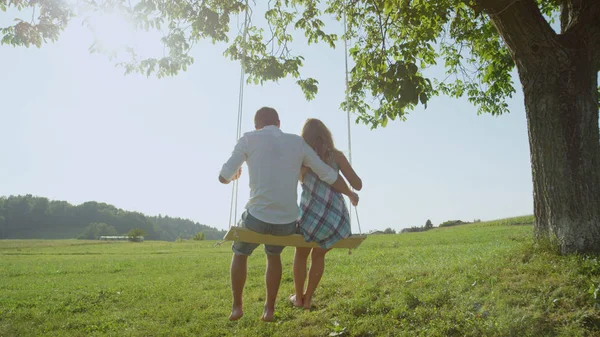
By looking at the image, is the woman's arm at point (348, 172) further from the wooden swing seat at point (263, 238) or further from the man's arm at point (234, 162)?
the man's arm at point (234, 162)

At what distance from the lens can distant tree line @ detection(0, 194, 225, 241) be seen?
13425 centimetres

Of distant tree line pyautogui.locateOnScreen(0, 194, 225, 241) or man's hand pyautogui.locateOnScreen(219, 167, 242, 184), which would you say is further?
distant tree line pyautogui.locateOnScreen(0, 194, 225, 241)

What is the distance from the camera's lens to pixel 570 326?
6.54m

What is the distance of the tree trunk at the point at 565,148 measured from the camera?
8.21 metres

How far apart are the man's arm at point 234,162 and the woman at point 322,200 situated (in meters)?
0.85

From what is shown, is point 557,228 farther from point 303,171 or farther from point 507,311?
point 303,171

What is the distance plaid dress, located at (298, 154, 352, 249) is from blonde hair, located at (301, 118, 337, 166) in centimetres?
17

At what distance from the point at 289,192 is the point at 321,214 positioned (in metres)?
0.66

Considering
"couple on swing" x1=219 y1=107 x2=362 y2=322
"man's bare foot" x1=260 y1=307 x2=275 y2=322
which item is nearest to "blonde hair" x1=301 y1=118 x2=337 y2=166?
"couple on swing" x1=219 y1=107 x2=362 y2=322

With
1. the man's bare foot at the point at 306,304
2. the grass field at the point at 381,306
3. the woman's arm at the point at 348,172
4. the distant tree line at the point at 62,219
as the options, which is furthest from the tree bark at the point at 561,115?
the distant tree line at the point at 62,219

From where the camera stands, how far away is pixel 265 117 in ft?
18.8

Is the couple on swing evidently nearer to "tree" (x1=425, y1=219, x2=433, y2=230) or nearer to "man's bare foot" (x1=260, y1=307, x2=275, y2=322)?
"man's bare foot" (x1=260, y1=307, x2=275, y2=322)

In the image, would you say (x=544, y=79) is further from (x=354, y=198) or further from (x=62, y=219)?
(x=62, y=219)

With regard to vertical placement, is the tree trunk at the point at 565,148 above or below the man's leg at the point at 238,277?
above
